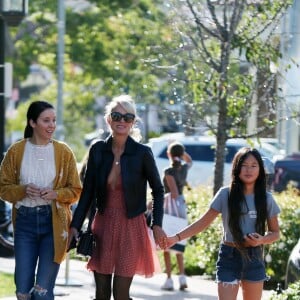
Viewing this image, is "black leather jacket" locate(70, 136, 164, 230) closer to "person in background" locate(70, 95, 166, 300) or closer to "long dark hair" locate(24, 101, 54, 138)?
"person in background" locate(70, 95, 166, 300)

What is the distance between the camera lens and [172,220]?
38.0ft

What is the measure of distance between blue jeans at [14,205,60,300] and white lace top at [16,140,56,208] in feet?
0.57

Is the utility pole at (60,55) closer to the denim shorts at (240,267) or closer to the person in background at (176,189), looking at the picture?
the person in background at (176,189)

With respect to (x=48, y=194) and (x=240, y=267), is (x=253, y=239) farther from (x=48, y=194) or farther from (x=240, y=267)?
(x=48, y=194)

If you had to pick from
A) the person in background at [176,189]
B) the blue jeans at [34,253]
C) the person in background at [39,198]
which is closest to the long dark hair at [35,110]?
the person in background at [39,198]

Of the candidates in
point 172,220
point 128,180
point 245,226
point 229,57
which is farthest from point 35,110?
point 229,57

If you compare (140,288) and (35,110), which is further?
(140,288)

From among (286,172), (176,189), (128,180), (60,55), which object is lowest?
(286,172)

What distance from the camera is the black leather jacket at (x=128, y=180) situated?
24.0ft

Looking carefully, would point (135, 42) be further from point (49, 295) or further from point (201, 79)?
point (49, 295)

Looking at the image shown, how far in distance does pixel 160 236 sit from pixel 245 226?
60cm

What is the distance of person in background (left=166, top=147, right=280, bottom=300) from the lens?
23.2 ft

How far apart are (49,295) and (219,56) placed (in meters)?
5.78

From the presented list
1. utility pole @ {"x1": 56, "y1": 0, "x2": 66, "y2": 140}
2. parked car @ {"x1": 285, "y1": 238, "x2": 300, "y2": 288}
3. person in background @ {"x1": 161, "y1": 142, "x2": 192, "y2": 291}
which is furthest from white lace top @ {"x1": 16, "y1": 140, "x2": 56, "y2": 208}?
utility pole @ {"x1": 56, "y1": 0, "x2": 66, "y2": 140}
